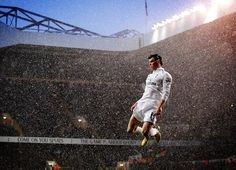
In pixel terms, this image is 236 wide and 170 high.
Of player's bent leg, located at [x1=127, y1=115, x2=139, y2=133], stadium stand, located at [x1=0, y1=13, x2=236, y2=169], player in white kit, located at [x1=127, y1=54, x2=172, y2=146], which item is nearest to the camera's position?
player in white kit, located at [x1=127, y1=54, x2=172, y2=146]

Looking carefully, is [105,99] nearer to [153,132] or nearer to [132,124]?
[132,124]

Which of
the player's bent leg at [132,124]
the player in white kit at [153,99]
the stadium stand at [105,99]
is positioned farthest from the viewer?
the stadium stand at [105,99]

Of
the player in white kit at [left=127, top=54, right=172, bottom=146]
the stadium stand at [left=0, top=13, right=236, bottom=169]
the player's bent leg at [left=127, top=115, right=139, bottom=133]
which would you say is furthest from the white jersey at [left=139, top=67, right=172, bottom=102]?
the stadium stand at [left=0, top=13, right=236, bottom=169]

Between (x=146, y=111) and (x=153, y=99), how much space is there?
0.27 meters

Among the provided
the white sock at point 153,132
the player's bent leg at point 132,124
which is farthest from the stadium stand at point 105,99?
the white sock at point 153,132

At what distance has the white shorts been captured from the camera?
707 centimetres

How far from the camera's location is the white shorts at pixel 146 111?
707 centimetres

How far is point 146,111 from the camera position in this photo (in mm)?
7184

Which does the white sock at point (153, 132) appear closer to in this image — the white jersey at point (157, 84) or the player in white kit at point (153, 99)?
the player in white kit at point (153, 99)

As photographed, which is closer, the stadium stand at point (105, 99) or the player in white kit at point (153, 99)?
the player in white kit at point (153, 99)

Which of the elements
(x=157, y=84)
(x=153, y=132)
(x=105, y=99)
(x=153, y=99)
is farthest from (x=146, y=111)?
(x=105, y=99)

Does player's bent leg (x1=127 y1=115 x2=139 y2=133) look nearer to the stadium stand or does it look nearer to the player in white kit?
the player in white kit

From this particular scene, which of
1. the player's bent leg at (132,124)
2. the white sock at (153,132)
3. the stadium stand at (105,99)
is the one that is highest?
the stadium stand at (105,99)

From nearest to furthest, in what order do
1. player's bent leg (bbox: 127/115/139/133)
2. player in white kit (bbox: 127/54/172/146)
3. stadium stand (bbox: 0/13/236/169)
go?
player in white kit (bbox: 127/54/172/146) < player's bent leg (bbox: 127/115/139/133) < stadium stand (bbox: 0/13/236/169)
